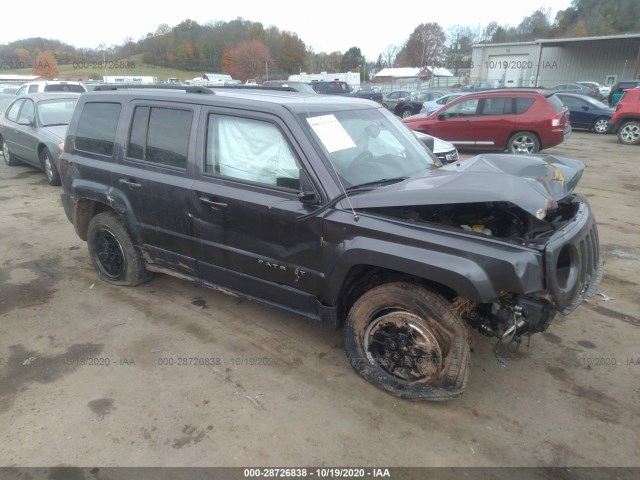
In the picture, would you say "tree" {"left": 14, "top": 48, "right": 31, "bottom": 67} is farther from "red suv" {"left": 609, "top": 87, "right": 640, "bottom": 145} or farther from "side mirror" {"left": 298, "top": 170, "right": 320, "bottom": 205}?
"side mirror" {"left": 298, "top": 170, "right": 320, "bottom": 205}

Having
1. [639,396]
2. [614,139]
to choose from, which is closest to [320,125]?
[639,396]

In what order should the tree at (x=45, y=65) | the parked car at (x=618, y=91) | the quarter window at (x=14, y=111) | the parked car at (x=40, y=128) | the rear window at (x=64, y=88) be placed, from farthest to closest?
1. the tree at (x=45, y=65)
2. the parked car at (x=618, y=91)
3. the rear window at (x=64, y=88)
4. the quarter window at (x=14, y=111)
5. the parked car at (x=40, y=128)

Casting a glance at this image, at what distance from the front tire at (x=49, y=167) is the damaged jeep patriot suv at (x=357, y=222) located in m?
5.46

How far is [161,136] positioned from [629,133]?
15.1m

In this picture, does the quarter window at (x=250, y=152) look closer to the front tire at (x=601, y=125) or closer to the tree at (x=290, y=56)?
the front tire at (x=601, y=125)

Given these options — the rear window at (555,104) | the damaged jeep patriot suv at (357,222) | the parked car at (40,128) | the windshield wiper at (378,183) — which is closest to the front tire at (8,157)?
the parked car at (40,128)

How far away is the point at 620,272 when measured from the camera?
4.78 metres

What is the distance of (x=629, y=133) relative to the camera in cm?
1385

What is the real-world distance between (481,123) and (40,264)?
33.7 ft

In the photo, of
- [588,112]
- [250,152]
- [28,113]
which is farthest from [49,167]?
[588,112]

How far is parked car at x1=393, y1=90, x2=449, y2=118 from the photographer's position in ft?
68.4

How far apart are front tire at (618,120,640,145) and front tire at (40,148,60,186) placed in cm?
1552

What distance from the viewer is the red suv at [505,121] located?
35.4 feet

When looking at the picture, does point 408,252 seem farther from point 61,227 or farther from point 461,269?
point 61,227
